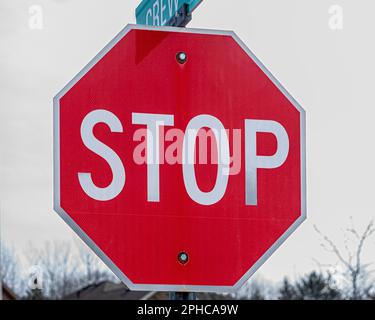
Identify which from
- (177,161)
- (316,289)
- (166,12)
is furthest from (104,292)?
(177,161)

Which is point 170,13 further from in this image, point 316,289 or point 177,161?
point 316,289

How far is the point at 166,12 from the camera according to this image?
14.2 feet

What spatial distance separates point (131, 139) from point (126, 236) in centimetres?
30

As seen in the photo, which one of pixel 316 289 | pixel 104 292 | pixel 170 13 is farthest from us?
pixel 104 292

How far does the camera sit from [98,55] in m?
3.81

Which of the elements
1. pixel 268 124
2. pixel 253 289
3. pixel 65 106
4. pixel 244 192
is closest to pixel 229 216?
pixel 244 192

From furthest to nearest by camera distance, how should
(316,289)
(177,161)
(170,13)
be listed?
(316,289) → (170,13) → (177,161)

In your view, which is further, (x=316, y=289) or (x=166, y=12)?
(x=316, y=289)

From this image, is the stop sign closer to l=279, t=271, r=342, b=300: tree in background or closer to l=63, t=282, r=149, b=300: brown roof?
l=279, t=271, r=342, b=300: tree in background

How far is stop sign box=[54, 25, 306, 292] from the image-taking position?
363 cm

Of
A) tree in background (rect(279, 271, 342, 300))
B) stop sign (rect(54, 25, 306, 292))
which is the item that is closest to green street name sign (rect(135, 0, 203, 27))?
stop sign (rect(54, 25, 306, 292))

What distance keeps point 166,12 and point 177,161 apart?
83 centimetres

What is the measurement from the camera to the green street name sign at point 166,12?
407 centimetres

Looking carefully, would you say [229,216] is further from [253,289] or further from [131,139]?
[253,289]
